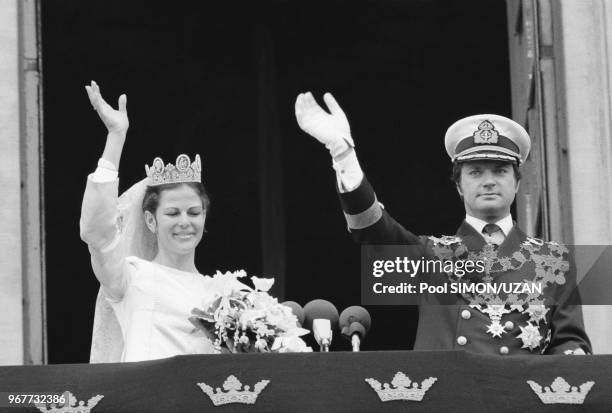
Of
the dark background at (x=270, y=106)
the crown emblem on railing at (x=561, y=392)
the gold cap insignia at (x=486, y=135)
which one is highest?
the dark background at (x=270, y=106)

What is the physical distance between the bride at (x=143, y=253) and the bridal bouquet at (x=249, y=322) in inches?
4.6

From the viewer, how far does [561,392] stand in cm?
746

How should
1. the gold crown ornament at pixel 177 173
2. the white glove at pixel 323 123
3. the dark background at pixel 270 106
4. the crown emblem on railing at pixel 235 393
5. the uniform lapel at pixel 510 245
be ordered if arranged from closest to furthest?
the crown emblem on railing at pixel 235 393, the white glove at pixel 323 123, the uniform lapel at pixel 510 245, the gold crown ornament at pixel 177 173, the dark background at pixel 270 106

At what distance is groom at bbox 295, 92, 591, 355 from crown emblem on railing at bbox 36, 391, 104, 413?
1312 millimetres

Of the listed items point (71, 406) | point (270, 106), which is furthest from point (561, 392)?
point (270, 106)

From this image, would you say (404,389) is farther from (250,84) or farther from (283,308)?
(250,84)

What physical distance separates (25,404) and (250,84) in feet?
24.7

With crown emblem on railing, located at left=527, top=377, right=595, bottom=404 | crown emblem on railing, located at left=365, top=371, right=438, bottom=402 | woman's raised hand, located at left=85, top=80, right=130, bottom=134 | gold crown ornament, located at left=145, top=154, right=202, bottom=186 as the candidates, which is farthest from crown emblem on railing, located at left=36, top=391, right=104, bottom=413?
crown emblem on railing, located at left=527, top=377, right=595, bottom=404

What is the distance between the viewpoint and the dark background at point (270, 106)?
563 inches

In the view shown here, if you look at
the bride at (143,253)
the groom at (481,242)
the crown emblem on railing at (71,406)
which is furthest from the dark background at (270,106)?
the crown emblem on railing at (71,406)

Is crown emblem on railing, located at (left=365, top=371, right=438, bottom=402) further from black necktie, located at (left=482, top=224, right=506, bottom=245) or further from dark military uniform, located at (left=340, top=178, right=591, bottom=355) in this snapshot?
black necktie, located at (left=482, top=224, right=506, bottom=245)

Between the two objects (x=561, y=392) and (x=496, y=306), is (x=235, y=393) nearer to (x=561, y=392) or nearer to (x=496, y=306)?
(x=561, y=392)

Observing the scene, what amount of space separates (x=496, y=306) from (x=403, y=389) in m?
0.94

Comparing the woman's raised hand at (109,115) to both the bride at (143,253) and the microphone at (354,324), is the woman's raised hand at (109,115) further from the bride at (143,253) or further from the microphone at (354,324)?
the microphone at (354,324)
